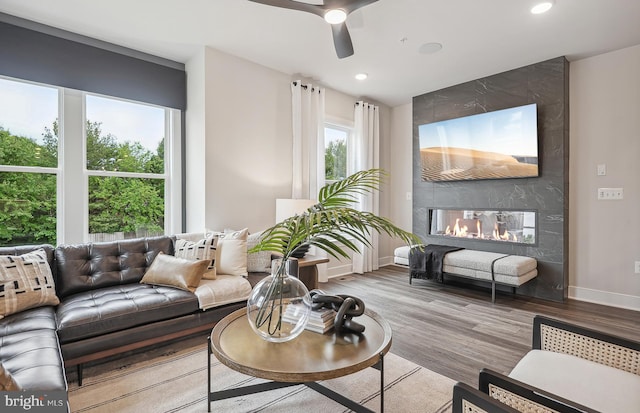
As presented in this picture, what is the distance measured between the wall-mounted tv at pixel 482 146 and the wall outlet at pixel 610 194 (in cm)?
66

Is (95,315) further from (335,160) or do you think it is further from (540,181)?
(540,181)

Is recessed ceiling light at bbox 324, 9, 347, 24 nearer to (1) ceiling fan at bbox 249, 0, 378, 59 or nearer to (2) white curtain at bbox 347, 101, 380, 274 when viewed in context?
(1) ceiling fan at bbox 249, 0, 378, 59

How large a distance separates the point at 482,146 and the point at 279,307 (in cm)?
378

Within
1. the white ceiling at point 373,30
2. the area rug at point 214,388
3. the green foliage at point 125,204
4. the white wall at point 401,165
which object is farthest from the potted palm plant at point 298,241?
the white wall at point 401,165

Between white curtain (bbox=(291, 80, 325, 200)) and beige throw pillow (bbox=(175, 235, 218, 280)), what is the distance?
5.35ft

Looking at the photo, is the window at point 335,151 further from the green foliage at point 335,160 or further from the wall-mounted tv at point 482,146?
the wall-mounted tv at point 482,146

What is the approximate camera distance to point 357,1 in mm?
2068

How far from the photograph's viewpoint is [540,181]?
3922 mm

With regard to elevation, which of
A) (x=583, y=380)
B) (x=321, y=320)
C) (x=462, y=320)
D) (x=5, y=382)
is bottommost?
(x=462, y=320)

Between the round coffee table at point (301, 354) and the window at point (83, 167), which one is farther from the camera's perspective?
the window at point (83, 167)

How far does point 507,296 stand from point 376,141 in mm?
2881

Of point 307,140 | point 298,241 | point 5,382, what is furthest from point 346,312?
point 307,140

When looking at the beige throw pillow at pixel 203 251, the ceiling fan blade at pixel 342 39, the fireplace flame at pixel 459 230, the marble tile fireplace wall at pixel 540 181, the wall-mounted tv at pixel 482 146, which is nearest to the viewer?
the ceiling fan blade at pixel 342 39

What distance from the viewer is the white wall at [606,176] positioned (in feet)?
11.4
